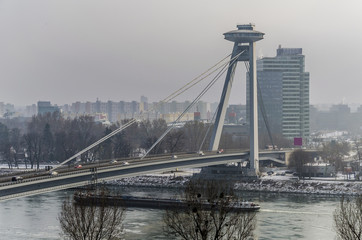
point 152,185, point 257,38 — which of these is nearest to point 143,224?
point 152,185

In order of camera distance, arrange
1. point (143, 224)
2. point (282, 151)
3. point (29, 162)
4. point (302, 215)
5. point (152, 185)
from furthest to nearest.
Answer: point (29, 162) < point (282, 151) < point (152, 185) < point (302, 215) < point (143, 224)

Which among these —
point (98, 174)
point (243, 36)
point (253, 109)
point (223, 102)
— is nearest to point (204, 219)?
point (98, 174)

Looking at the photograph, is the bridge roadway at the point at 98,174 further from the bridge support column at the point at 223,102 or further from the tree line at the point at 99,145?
the tree line at the point at 99,145

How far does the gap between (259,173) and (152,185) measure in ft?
22.7

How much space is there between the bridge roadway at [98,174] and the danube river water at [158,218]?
5.37 feet

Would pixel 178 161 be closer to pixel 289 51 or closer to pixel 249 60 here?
pixel 249 60

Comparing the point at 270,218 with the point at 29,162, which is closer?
the point at 270,218

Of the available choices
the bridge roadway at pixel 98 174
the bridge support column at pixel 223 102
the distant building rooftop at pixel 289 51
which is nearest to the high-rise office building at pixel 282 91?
the distant building rooftop at pixel 289 51

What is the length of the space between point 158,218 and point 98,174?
3279 millimetres

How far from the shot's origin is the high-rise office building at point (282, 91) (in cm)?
7750

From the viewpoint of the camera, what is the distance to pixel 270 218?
32781 mm

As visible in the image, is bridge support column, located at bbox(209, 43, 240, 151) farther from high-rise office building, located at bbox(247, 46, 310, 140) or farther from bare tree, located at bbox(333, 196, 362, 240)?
high-rise office building, located at bbox(247, 46, 310, 140)

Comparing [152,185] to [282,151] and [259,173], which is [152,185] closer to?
[259,173]

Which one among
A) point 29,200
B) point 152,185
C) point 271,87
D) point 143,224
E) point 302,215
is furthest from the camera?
point 271,87
